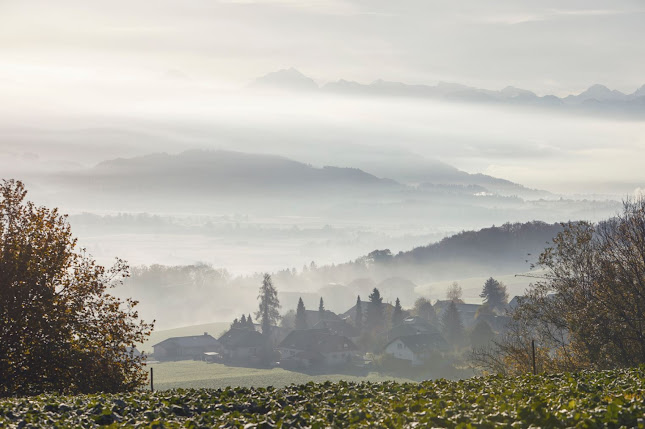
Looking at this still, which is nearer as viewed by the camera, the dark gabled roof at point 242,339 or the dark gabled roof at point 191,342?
the dark gabled roof at point 242,339

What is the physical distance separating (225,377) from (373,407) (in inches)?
3753

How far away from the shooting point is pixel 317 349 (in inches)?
5002

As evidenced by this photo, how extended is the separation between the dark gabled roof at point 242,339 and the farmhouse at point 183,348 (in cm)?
462

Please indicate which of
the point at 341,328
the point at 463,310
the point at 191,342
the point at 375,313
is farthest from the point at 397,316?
the point at 191,342

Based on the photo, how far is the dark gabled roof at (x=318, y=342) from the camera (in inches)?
5015

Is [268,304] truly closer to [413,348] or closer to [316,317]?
[316,317]

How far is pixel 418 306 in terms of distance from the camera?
174m

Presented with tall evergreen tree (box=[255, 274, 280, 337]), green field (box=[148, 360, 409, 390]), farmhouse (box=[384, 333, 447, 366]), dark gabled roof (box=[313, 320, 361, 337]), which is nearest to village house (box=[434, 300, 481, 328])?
dark gabled roof (box=[313, 320, 361, 337])

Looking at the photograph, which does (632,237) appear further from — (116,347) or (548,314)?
(116,347)

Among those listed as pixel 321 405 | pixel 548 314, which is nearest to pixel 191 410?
pixel 321 405

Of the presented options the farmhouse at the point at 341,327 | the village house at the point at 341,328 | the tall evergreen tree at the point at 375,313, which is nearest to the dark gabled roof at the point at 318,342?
the village house at the point at 341,328

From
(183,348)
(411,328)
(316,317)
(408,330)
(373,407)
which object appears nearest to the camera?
(373,407)

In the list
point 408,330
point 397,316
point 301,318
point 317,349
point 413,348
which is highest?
point 397,316

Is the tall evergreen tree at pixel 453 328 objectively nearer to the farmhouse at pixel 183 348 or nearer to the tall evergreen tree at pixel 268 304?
the tall evergreen tree at pixel 268 304
